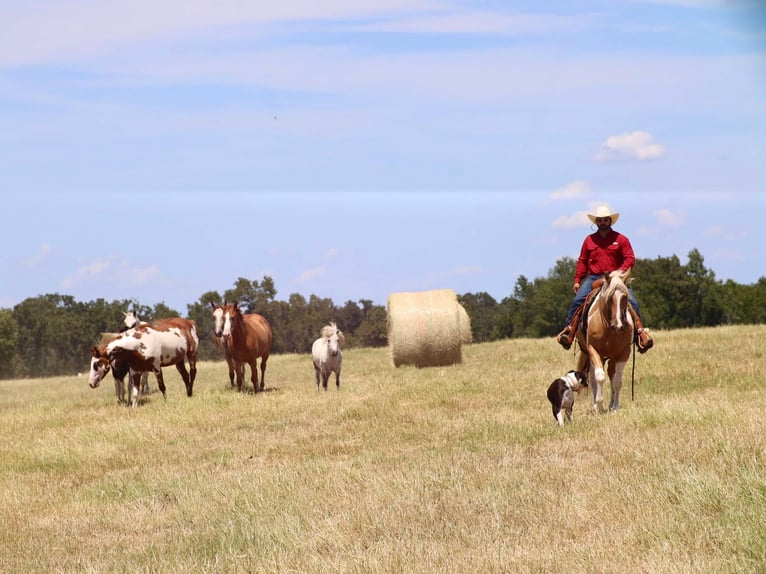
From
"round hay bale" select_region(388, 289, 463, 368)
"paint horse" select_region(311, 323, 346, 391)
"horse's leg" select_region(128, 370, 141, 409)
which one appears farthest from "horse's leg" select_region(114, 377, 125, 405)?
"round hay bale" select_region(388, 289, 463, 368)

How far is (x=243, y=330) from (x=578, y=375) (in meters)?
9.66

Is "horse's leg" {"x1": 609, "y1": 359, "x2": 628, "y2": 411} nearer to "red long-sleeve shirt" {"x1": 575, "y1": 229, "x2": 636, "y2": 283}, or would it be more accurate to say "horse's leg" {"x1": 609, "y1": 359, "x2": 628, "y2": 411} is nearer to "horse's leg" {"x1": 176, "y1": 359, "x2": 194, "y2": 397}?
"red long-sleeve shirt" {"x1": 575, "y1": 229, "x2": 636, "y2": 283}

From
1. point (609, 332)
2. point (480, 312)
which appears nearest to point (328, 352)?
point (609, 332)

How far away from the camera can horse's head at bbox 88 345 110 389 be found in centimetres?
2051

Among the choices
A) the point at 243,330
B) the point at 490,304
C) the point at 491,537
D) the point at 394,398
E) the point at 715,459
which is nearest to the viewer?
the point at 491,537

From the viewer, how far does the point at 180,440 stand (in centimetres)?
1498

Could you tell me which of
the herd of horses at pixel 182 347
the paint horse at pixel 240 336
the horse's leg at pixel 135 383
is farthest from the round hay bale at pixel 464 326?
the horse's leg at pixel 135 383

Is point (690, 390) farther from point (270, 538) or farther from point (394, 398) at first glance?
point (270, 538)

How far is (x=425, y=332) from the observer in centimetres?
2509

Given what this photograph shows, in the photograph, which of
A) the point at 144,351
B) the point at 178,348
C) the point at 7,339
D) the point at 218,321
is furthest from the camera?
the point at 7,339

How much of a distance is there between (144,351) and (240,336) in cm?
212

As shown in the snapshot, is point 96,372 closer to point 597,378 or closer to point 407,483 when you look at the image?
point 597,378

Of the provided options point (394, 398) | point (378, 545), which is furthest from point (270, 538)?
point (394, 398)

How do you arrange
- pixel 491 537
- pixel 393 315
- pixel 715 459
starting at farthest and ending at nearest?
pixel 393 315 → pixel 715 459 → pixel 491 537
